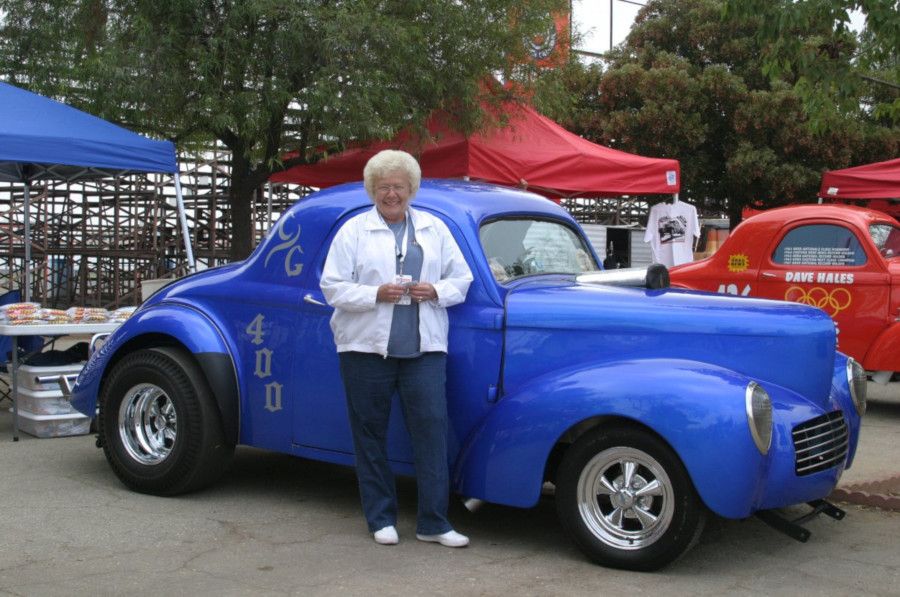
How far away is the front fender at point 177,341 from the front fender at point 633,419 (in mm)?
1407

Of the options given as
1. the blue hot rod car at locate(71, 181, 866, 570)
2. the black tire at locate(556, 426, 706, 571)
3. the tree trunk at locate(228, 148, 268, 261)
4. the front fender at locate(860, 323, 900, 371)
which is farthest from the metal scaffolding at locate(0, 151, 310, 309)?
the black tire at locate(556, 426, 706, 571)

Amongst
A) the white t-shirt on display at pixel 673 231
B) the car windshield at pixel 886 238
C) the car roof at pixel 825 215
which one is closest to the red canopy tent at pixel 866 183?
the white t-shirt on display at pixel 673 231

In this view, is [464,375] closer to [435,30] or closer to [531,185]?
[531,185]

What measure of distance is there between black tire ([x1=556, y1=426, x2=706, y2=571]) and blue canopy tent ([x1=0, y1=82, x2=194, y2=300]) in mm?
4894

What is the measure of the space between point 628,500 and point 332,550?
137 centimetres

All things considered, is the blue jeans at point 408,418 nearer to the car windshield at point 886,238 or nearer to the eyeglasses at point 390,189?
the eyeglasses at point 390,189

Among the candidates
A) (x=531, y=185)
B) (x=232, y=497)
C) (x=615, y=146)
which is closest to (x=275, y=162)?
(x=531, y=185)

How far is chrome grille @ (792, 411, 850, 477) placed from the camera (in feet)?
13.3

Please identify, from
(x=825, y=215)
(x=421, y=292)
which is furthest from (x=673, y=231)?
(x=421, y=292)

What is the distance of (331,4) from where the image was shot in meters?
10.4

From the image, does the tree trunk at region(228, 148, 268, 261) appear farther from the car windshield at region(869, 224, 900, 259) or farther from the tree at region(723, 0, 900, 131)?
the car windshield at region(869, 224, 900, 259)

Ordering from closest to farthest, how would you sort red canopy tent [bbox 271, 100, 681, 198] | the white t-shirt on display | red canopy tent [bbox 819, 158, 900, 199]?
red canopy tent [bbox 271, 100, 681, 198], the white t-shirt on display, red canopy tent [bbox 819, 158, 900, 199]

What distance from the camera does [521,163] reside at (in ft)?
34.8

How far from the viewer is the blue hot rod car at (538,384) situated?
3.95 meters
